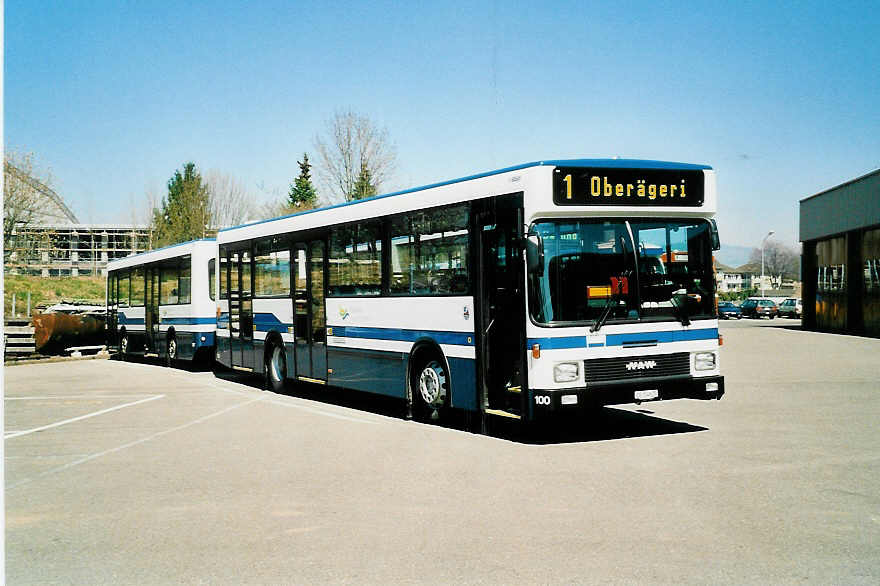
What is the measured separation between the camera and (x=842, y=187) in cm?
4662

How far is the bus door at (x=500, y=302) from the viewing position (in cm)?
1088

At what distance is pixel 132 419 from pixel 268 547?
834 centimetres

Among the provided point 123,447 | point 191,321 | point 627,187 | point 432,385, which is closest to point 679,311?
point 627,187

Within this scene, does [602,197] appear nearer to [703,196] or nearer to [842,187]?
[703,196]

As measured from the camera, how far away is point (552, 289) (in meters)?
10.4

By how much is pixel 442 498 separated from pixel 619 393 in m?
3.42

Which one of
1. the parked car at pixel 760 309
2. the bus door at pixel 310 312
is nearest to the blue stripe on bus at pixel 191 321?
the bus door at pixel 310 312

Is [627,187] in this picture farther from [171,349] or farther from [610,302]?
[171,349]

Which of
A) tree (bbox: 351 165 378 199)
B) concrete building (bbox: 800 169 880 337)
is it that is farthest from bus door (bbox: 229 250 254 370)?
concrete building (bbox: 800 169 880 337)

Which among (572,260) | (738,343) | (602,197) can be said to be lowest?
(738,343)

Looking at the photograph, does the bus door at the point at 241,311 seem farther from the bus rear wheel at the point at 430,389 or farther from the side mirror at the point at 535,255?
the side mirror at the point at 535,255

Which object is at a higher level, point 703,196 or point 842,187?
point 842,187

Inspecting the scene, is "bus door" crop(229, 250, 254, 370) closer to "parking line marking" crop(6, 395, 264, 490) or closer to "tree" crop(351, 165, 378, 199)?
"parking line marking" crop(6, 395, 264, 490)

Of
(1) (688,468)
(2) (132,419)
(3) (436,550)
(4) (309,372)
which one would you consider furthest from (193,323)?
(3) (436,550)
